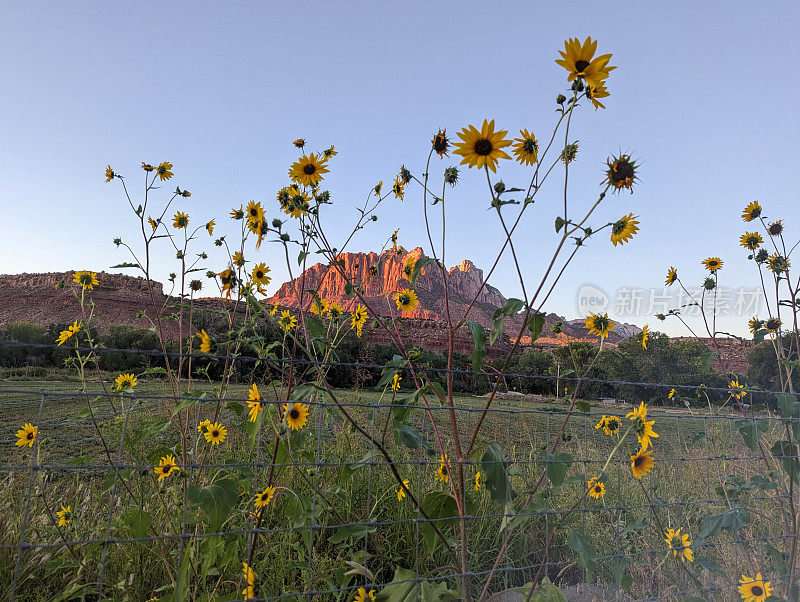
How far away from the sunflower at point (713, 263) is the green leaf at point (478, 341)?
1.90 m

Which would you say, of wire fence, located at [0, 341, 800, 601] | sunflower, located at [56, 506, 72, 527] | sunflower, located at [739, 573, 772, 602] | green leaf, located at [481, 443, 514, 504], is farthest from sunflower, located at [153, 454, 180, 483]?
sunflower, located at [739, 573, 772, 602]

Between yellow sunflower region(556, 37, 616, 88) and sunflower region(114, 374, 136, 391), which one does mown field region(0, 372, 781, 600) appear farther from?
yellow sunflower region(556, 37, 616, 88)

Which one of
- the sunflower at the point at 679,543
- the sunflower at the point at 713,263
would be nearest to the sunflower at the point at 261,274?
the sunflower at the point at 679,543

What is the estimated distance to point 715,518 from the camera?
1.64 metres

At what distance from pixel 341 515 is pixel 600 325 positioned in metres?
1.24

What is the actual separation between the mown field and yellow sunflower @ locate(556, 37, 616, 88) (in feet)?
2.86

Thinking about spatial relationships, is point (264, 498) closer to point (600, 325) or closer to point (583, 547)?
point (583, 547)

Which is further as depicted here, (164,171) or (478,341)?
(164,171)

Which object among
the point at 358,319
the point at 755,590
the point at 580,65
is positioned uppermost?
the point at 580,65

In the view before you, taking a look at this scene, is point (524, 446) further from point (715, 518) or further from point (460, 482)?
point (460, 482)

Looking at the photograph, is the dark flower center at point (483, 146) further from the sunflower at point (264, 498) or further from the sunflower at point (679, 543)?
the sunflower at point (679, 543)

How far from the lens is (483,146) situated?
1.33 metres

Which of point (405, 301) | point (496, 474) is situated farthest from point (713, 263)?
point (496, 474)

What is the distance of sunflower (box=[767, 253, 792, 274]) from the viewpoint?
87.8 inches
